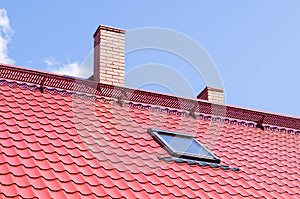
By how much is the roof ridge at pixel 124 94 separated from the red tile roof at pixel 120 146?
0.02 m

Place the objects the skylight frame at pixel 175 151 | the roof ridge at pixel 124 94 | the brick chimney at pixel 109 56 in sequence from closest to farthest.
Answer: the skylight frame at pixel 175 151
the roof ridge at pixel 124 94
the brick chimney at pixel 109 56

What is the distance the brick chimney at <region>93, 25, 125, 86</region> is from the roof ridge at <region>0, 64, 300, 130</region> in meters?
0.71

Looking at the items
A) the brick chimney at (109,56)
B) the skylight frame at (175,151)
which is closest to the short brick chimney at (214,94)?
the brick chimney at (109,56)

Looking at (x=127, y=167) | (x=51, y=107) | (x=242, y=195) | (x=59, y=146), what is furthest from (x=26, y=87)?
(x=242, y=195)

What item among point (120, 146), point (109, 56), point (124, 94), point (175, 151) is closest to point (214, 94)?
point (109, 56)

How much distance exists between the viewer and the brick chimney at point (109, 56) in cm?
980

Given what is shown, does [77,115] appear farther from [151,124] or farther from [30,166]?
[30,166]

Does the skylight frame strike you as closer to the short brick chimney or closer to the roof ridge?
the roof ridge

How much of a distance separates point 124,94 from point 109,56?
1.24 meters

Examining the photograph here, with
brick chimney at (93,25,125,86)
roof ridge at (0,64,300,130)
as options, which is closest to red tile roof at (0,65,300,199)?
roof ridge at (0,64,300,130)

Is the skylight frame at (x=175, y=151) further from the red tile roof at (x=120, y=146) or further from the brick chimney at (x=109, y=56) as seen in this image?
the brick chimney at (x=109, y=56)

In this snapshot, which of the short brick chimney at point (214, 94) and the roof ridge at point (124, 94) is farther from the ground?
the short brick chimney at point (214, 94)

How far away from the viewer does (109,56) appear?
10.0 meters

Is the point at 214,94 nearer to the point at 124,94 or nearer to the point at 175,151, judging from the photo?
the point at 124,94
